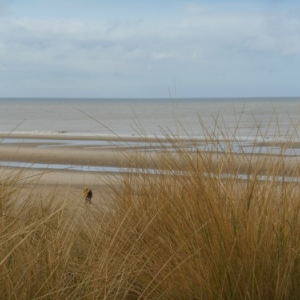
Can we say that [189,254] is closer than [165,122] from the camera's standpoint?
Yes

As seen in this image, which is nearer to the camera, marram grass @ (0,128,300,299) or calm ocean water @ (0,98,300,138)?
marram grass @ (0,128,300,299)

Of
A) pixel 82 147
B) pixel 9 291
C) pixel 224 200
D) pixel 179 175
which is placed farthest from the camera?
pixel 82 147

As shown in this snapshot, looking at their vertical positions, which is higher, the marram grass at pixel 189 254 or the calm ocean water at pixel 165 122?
the marram grass at pixel 189 254

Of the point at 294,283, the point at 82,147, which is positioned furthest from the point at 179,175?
the point at 82,147

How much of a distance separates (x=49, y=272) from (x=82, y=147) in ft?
46.1

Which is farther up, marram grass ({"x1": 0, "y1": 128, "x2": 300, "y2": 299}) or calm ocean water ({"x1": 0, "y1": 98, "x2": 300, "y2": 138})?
marram grass ({"x1": 0, "y1": 128, "x2": 300, "y2": 299})

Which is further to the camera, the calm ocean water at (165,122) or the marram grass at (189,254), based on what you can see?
the calm ocean water at (165,122)

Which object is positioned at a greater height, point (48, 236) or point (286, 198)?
point (286, 198)

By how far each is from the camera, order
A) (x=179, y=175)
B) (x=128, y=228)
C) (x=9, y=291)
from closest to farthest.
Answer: (x=9, y=291), (x=128, y=228), (x=179, y=175)

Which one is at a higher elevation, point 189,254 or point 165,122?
point 189,254

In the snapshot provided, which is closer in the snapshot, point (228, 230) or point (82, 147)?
point (228, 230)

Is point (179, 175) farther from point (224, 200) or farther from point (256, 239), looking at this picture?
point (256, 239)

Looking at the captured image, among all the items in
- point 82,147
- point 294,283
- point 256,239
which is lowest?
point 82,147

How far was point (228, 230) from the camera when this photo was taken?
9.05 ft
